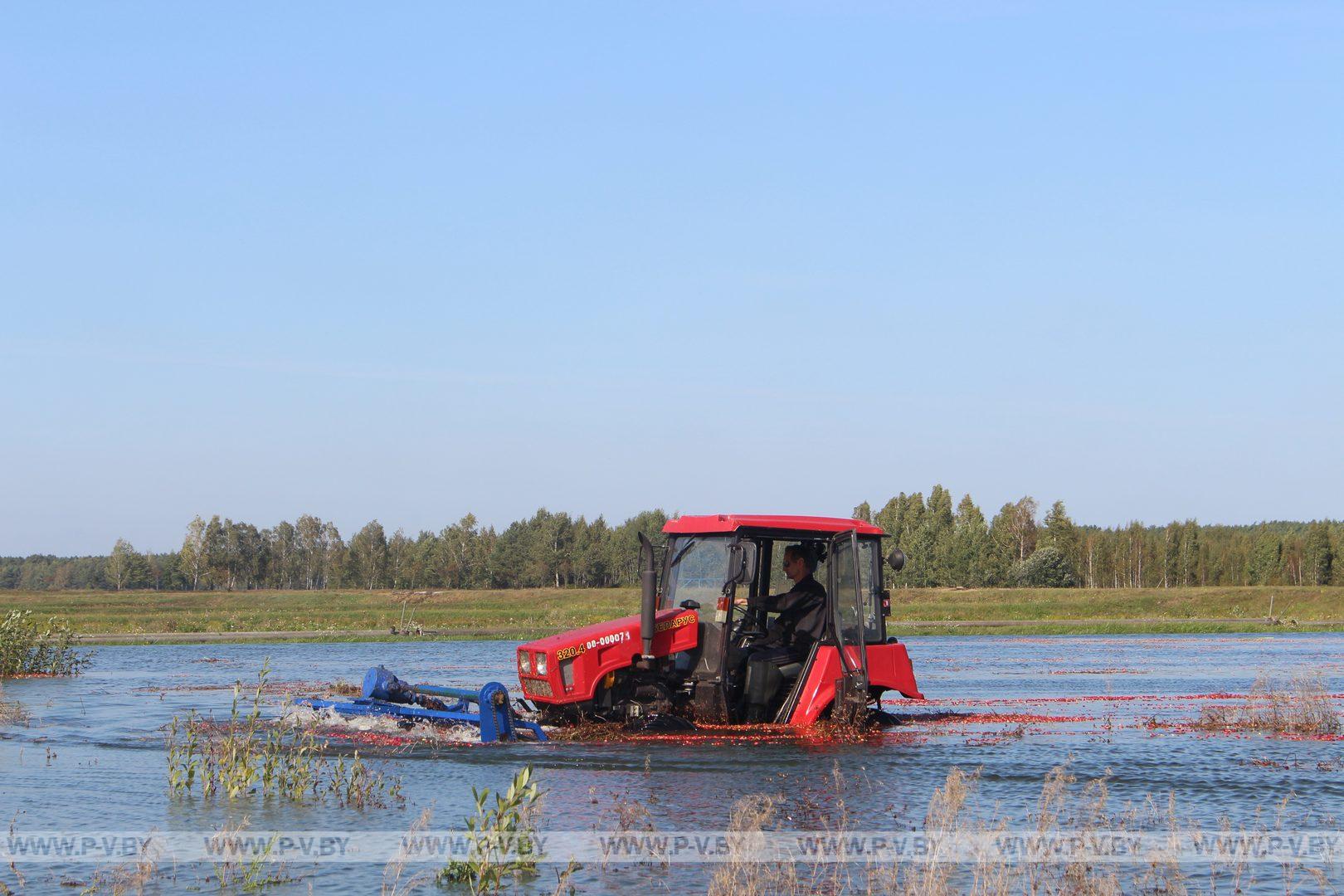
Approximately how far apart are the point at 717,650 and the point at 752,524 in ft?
4.69

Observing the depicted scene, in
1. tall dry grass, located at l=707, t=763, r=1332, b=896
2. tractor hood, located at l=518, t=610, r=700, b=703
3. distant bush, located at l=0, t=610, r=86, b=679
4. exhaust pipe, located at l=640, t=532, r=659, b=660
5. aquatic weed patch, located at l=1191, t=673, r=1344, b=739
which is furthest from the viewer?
distant bush, located at l=0, t=610, r=86, b=679

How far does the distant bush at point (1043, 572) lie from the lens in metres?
104

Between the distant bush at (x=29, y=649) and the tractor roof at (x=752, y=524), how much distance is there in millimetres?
18885

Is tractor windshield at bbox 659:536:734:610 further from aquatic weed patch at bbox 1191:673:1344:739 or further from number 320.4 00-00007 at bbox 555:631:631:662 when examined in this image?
aquatic weed patch at bbox 1191:673:1344:739

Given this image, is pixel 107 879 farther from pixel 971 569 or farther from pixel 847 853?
pixel 971 569

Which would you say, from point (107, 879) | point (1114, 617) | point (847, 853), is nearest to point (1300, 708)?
point (847, 853)

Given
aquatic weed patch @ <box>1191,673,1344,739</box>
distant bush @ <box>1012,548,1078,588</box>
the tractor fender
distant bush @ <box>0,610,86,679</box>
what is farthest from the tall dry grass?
distant bush @ <box>1012,548,1078,588</box>

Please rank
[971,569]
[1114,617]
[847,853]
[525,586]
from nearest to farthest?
[847,853]
[1114,617]
[971,569]
[525,586]

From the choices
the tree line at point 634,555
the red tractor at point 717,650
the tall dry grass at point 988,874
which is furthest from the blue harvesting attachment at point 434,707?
the tree line at point 634,555

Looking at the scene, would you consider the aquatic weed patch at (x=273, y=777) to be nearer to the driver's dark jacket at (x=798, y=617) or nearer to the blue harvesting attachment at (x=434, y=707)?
the blue harvesting attachment at (x=434, y=707)

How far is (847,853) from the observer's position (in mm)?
8984

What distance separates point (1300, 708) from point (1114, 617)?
52.7 metres

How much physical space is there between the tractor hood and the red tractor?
0.04 ft

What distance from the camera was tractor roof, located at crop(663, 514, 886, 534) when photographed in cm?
1441
